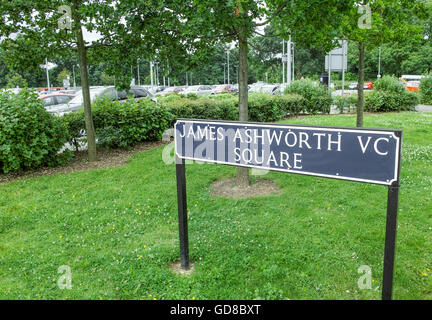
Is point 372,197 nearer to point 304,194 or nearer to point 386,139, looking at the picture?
point 304,194

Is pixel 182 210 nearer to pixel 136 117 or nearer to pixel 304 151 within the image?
pixel 304 151

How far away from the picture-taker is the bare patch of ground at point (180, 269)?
398cm

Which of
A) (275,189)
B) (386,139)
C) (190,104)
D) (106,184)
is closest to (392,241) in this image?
(386,139)

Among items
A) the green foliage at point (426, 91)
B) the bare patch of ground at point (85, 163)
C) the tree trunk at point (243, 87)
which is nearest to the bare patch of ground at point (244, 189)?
the tree trunk at point (243, 87)

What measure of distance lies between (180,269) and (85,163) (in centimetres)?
521

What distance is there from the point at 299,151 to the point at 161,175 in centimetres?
460

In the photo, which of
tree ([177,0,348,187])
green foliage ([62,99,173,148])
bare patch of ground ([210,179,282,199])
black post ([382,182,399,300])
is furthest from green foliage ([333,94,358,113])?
black post ([382,182,399,300])

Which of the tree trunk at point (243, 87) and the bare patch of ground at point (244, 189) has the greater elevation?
the tree trunk at point (243, 87)

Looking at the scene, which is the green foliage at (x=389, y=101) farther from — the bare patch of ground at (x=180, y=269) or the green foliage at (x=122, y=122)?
the bare patch of ground at (x=180, y=269)

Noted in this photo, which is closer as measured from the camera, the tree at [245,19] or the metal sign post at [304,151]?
the metal sign post at [304,151]

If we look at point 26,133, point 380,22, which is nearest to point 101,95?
point 26,133

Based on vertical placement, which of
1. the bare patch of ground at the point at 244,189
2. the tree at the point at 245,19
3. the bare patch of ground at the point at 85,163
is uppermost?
the tree at the point at 245,19

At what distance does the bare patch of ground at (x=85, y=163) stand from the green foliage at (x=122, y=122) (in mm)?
215

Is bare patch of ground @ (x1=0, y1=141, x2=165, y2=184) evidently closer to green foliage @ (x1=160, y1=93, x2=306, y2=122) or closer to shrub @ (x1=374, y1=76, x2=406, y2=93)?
green foliage @ (x1=160, y1=93, x2=306, y2=122)
